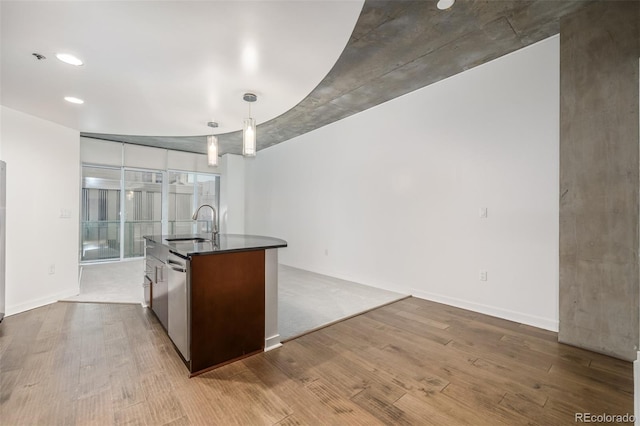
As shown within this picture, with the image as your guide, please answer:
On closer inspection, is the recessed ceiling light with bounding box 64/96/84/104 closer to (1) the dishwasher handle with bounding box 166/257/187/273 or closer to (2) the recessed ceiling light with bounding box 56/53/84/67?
(2) the recessed ceiling light with bounding box 56/53/84/67

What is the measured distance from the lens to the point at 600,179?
2354 millimetres

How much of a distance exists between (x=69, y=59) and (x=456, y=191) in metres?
4.06

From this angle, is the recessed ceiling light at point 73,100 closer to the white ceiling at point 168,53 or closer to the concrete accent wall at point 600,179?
the white ceiling at point 168,53

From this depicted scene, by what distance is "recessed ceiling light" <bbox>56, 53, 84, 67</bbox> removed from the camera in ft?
7.11

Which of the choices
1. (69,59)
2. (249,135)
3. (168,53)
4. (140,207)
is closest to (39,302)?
(69,59)

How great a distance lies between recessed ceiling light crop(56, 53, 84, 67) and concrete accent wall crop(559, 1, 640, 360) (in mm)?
4155

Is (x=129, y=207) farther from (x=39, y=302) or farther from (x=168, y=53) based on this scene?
(x=168, y=53)

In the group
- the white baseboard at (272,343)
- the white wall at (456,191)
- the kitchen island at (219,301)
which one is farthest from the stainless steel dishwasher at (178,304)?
the white wall at (456,191)

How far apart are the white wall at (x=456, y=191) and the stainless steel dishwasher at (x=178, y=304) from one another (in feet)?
9.84

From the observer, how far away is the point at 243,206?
802cm

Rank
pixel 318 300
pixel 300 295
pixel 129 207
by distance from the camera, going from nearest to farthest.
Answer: pixel 318 300 → pixel 300 295 → pixel 129 207

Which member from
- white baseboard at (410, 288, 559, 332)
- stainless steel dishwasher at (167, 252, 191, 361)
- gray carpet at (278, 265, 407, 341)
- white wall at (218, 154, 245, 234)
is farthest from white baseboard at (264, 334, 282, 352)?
white wall at (218, 154, 245, 234)

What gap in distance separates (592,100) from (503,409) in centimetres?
256

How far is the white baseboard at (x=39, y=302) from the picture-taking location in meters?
3.28
